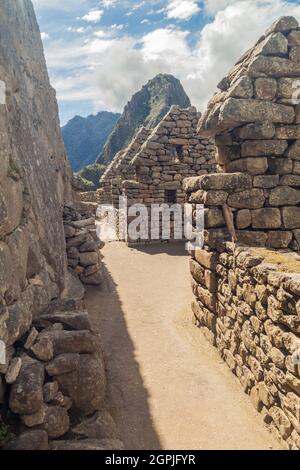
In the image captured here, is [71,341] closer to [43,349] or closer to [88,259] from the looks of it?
[43,349]

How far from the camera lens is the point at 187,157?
17.8 m

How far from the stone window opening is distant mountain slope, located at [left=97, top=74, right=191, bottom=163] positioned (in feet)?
275

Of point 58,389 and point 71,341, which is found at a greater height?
point 71,341

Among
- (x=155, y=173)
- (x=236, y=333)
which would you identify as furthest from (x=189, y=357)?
(x=155, y=173)

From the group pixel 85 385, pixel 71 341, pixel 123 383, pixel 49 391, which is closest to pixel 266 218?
pixel 123 383

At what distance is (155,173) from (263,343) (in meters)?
13.6

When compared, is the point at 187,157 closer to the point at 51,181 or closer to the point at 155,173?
the point at 155,173

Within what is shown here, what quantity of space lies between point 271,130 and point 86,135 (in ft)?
526

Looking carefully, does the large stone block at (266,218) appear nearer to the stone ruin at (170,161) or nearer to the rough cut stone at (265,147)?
the rough cut stone at (265,147)

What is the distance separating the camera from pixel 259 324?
546 cm

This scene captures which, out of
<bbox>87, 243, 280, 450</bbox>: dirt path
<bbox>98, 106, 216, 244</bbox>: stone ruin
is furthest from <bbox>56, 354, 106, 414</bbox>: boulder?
<bbox>98, 106, 216, 244</bbox>: stone ruin

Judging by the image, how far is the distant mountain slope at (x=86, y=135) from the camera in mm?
147250

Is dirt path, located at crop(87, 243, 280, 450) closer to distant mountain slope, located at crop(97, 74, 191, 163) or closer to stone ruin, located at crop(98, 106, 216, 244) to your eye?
stone ruin, located at crop(98, 106, 216, 244)

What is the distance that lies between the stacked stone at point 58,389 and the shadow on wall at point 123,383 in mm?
473
